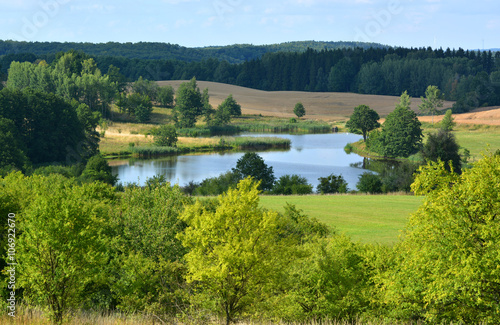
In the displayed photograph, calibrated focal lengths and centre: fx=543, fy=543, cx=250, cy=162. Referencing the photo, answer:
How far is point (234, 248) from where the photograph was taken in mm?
12727

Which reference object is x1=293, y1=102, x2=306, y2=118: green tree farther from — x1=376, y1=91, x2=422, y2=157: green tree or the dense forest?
x1=376, y1=91, x2=422, y2=157: green tree

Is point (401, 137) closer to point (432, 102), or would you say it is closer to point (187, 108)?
point (187, 108)

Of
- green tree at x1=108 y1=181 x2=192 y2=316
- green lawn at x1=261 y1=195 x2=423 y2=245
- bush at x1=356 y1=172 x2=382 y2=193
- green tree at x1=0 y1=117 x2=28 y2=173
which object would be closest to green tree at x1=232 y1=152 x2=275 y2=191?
bush at x1=356 y1=172 x2=382 y2=193

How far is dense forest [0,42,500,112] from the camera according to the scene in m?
165

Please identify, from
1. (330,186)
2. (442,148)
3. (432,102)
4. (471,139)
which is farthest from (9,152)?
(432,102)

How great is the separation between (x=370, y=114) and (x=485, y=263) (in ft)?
259

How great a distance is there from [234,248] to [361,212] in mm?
20565

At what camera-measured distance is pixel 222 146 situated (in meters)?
84.7

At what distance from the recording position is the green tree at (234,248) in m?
12.7

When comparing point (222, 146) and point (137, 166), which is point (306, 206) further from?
point (222, 146)

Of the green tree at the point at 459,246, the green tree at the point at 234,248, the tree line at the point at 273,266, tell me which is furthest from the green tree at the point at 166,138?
the green tree at the point at 459,246

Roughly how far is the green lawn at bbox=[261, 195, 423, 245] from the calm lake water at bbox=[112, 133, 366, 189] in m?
16.2

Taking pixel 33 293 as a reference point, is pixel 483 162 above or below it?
above

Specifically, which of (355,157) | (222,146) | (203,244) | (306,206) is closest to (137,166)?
(222,146)
